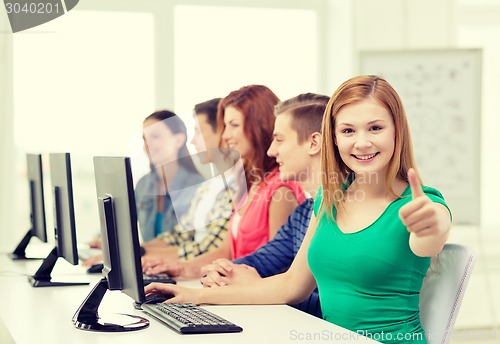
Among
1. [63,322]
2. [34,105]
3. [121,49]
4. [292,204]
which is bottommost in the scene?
[63,322]

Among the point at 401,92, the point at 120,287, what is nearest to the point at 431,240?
the point at 120,287

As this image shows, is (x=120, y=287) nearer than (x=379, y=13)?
Yes

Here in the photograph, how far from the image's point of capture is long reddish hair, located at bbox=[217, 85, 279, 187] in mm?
2955

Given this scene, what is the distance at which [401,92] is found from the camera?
5066 millimetres

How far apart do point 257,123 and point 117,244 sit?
1.13 m

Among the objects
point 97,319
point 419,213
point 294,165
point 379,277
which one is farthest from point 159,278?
point 419,213

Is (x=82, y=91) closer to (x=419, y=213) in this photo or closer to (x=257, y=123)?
(x=257, y=123)

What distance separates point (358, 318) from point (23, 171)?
339 centimetres

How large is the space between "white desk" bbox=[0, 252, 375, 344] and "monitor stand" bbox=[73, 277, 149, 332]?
23mm

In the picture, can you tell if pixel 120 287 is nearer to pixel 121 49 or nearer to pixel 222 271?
pixel 222 271

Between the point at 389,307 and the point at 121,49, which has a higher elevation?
the point at 121,49

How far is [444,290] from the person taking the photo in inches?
77.0

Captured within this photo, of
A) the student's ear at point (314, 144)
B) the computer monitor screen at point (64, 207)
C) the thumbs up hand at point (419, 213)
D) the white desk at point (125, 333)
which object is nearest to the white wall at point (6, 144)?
the computer monitor screen at point (64, 207)

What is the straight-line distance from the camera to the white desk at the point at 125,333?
71.4 inches
